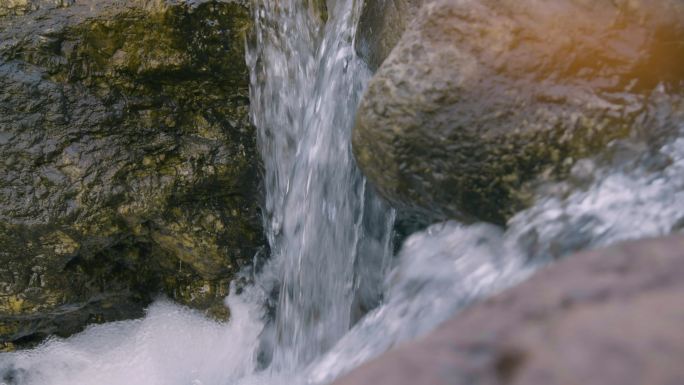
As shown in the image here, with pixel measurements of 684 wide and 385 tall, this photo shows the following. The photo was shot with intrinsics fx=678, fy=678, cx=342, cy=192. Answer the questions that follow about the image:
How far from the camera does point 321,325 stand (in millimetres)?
3033

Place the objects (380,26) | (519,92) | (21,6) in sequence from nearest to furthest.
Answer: (519,92), (380,26), (21,6)

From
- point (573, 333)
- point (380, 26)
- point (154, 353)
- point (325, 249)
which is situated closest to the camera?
point (573, 333)

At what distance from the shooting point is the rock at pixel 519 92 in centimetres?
195

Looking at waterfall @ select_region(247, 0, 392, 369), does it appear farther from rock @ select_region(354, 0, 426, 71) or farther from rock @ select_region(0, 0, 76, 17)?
rock @ select_region(0, 0, 76, 17)

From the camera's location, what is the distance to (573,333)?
875 mm

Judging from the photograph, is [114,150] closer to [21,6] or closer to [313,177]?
[21,6]

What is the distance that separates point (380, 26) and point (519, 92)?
2.98 feet

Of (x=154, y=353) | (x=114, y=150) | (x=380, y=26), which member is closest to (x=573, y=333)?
(x=380, y=26)

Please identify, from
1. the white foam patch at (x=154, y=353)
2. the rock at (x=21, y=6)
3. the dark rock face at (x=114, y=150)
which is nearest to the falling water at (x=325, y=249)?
the white foam patch at (x=154, y=353)

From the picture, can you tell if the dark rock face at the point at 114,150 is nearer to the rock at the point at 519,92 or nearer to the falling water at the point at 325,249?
the falling water at the point at 325,249

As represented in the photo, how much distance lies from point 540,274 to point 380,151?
45.3 inches

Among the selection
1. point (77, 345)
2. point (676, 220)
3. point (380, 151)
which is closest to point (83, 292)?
point (77, 345)

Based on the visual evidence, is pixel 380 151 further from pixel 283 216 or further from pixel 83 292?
pixel 83 292

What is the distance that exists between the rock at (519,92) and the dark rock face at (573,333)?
0.95 metres
